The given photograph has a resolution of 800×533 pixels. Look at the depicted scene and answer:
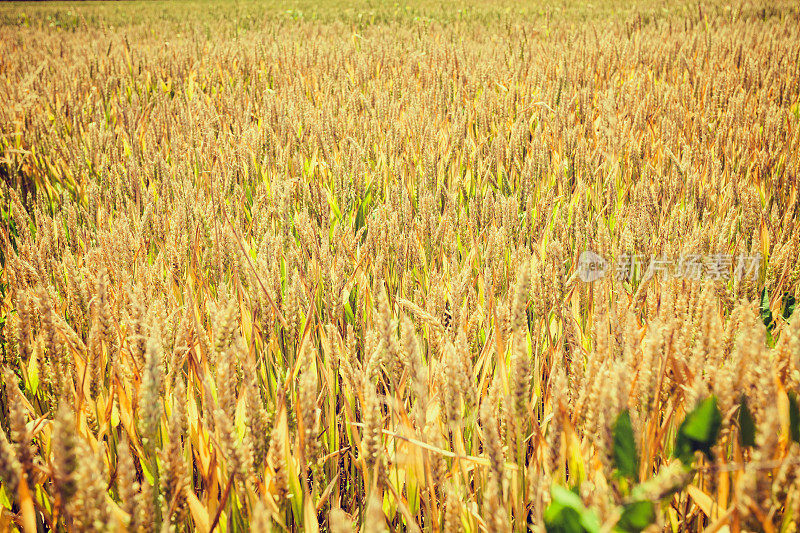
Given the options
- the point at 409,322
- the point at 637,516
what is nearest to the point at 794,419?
the point at 637,516

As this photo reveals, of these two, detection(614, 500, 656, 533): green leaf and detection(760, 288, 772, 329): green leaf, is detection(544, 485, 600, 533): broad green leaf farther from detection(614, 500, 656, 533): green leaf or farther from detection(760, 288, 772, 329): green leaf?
detection(760, 288, 772, 329): green leaf

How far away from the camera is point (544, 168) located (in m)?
1.77

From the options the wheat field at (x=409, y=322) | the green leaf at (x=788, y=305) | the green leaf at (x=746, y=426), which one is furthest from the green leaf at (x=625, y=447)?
the green leaf at (x=788, y=305)

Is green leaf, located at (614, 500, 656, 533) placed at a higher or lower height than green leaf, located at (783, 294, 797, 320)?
Result: higher

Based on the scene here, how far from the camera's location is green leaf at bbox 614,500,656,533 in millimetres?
472

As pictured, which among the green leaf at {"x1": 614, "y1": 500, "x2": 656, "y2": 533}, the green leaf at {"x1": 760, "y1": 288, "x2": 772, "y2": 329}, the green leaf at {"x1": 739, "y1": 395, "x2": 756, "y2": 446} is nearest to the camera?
the green leaf at {"x1": 614, "y1": 500, "x2": 656, "y2": 533}

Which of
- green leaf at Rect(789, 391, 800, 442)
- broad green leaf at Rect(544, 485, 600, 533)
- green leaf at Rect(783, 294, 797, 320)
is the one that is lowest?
green leaf at Rect(783, 294, 797, 320)

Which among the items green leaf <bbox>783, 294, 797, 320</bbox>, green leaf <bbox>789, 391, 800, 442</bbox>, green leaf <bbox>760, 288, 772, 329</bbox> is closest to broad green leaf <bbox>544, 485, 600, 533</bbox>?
green leaf <bbox>789, 391, 800, 442</bbox>

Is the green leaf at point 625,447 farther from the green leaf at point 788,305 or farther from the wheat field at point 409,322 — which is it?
the green leaf at point 788,305

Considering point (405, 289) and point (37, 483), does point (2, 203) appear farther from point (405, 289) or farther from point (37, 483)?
point (405, 289)

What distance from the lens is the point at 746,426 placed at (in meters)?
0.59

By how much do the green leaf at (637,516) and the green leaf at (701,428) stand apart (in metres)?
0.12

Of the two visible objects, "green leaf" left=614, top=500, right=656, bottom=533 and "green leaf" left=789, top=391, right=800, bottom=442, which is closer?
"green leaf" left=614, top=500, right=656, bottom=533

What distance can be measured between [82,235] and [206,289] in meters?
0.58
